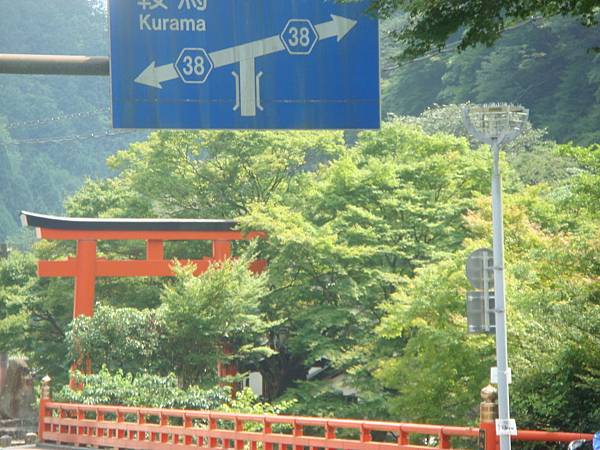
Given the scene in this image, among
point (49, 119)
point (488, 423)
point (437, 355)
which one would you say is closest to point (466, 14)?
point (488, 423)

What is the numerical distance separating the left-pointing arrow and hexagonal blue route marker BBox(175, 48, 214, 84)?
0.06 m

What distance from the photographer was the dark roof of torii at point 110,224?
1342 inches

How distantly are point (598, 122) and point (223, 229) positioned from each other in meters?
22.8

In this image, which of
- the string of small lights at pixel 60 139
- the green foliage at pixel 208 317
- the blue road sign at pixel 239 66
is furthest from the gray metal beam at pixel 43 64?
the string of small lights at pixel 60 139

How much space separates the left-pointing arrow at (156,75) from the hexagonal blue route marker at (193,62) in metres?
0.06

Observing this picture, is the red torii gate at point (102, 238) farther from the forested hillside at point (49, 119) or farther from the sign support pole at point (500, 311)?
the forested hillside at point (49, 119)

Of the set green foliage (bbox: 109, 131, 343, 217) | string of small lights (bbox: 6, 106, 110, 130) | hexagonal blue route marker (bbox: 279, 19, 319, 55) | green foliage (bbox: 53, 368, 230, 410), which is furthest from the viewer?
string of small lights (bbox: 6, 106, 110, 130)

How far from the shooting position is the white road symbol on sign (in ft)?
36.0

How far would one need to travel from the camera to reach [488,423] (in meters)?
17.6

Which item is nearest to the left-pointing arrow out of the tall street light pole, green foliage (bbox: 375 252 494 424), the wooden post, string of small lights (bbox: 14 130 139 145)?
the tall street light pole

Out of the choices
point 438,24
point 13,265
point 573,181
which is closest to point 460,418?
point 573,181

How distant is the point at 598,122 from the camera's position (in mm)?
54031

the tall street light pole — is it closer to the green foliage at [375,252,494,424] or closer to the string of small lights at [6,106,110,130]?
the green foliage at [375,252,494,424]

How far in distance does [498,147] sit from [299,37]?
7.28 meters
